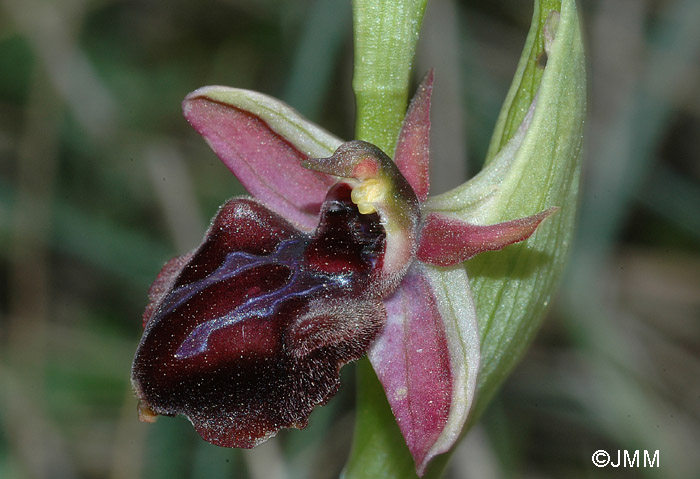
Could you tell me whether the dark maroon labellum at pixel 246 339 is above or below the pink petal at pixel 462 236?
below

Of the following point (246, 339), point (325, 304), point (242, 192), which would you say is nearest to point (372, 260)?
point (325, 304)

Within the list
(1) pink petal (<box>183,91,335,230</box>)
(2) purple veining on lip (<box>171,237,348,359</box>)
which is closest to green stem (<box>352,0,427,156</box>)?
(1) pink petal (<box>183,91,335,230</box>)

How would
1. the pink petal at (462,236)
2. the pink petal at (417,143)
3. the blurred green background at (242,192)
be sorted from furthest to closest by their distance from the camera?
the blurred green background at (242,192)
the pink petal at (417,143)
the pink petal at (462,236)

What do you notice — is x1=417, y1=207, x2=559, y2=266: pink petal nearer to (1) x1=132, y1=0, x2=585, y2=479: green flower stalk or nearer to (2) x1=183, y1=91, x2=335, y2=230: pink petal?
(1) x1=132, y1=0, x2=585, y2=479: green flower stalk

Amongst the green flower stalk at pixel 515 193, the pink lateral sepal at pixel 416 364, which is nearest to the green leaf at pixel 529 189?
the green flower stalk at pixel 515 193

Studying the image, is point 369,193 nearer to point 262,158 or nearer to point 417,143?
point 417,143

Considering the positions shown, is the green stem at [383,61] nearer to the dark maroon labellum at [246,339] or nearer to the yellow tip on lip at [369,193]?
the yellow tip on lip at [369,193]
